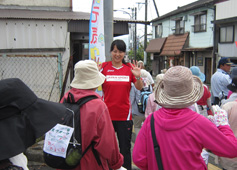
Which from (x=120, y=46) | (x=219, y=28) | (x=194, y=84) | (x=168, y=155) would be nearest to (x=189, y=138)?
(x=168, y=155)

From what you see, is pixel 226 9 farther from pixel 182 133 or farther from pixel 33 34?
pixel 182 133

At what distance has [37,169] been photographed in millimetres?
3992

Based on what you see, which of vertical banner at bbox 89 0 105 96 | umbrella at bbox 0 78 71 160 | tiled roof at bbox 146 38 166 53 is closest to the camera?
umbrella at bbox 0 78 71 160

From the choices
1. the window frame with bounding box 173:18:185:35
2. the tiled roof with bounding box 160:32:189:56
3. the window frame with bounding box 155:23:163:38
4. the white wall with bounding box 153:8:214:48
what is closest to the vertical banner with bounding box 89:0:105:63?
the white wall with bounding box 153:8:214:48

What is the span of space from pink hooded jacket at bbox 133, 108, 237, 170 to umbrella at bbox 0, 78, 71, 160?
921 millimetres

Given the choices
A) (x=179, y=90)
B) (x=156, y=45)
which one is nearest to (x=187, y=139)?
(x=179, y=90)

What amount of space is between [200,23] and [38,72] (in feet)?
74.5

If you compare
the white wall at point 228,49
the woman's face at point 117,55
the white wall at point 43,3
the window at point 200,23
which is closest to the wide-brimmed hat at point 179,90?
the woman's face at point 117,55

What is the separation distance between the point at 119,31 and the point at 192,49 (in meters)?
20.0

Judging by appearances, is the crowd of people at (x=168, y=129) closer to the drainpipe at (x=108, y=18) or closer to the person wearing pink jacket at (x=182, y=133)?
the person wearing pink jacket at (x=182, y=133)

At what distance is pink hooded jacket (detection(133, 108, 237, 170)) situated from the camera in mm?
1835

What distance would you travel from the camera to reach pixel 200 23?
2459 centimetres

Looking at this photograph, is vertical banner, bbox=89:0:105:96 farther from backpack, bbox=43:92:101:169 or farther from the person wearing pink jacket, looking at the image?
the person wearing pink jacket

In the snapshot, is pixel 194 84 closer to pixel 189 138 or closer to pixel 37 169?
pixel 189 138
